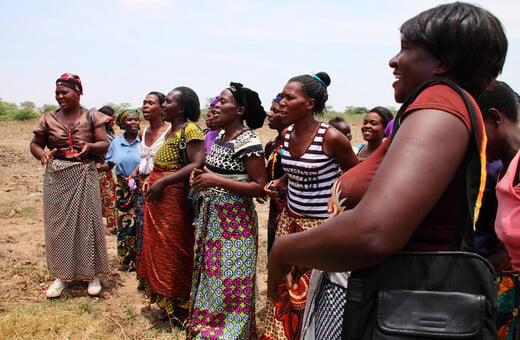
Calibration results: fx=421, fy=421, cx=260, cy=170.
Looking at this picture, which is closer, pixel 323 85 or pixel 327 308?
pixel 327 308

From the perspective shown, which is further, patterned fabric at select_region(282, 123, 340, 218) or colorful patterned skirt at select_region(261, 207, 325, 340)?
patterned fabric at select_region(282, 123, 340, 218)

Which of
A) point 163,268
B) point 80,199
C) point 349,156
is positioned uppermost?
point 349,156

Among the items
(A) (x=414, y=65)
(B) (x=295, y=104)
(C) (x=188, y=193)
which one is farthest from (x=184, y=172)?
(A) (x=414, y=65)

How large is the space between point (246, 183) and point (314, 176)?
53 centimetres

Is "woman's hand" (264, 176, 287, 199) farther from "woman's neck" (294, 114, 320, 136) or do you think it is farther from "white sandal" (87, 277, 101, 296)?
"white sandal" (87, 277, 101, 296)

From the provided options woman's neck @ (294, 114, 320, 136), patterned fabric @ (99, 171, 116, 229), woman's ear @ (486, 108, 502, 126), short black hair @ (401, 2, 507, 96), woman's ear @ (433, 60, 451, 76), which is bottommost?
patterned fabric @ (99, 171, 116, 229)

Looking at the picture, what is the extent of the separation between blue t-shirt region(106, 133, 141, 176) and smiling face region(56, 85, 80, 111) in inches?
46.5

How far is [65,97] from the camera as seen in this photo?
409 cm

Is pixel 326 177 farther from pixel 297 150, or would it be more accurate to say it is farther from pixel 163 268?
pixel 163 268

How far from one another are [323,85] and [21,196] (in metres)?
7.16

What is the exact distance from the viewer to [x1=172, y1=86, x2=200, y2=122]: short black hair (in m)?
3.82

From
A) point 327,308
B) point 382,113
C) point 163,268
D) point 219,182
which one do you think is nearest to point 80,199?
point 163,268

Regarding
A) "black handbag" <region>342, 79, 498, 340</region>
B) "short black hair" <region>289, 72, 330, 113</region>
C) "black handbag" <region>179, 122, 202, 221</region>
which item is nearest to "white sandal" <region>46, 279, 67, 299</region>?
"black handbag" <region>179, 122, 202, 221</region>

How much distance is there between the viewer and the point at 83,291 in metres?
4.37
